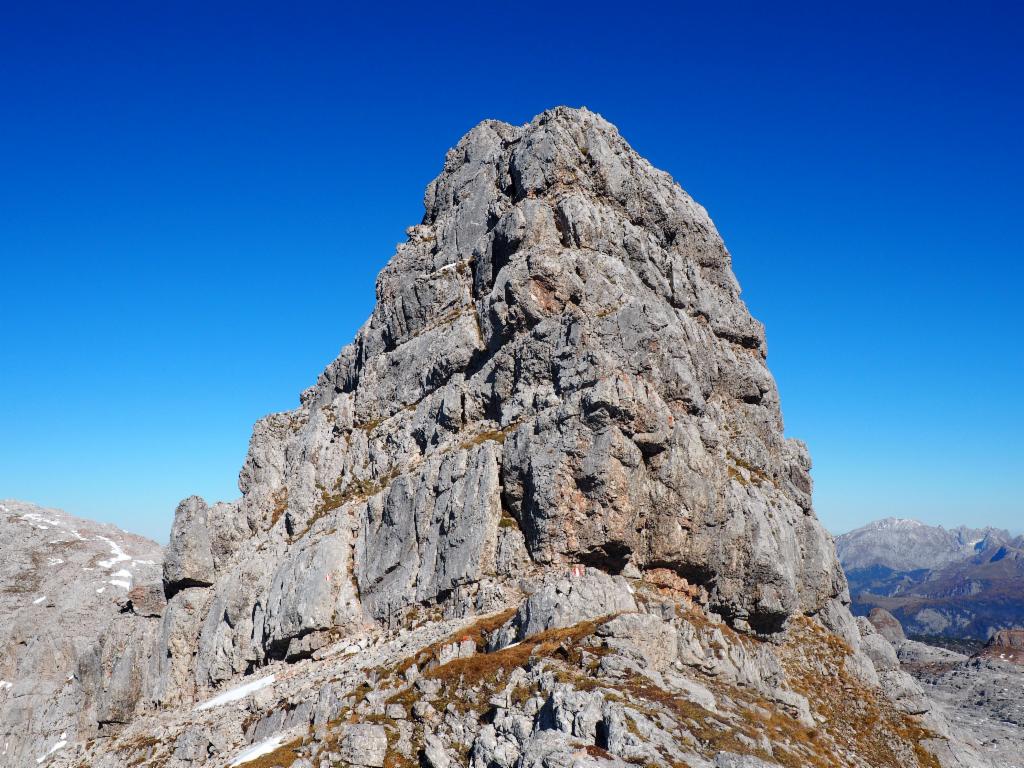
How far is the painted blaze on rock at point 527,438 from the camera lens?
56.6m

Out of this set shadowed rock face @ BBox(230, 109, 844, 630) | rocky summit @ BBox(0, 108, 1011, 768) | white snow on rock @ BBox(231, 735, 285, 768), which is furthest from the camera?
shadowed rock face @ BBox(230, 109, 844, 630)

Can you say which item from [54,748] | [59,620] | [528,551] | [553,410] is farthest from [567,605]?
[59,620]

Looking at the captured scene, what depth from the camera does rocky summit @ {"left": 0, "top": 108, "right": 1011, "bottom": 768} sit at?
133 feet

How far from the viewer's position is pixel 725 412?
75.7 m

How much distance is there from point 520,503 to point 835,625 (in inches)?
1417

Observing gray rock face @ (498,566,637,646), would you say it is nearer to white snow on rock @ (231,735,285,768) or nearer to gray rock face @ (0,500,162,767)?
white snow on rock @ (231,735,285,768)

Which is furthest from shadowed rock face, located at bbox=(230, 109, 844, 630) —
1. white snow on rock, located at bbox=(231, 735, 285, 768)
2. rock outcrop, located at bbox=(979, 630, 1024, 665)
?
rock outcrop, located at bbox=(979, 630, 1024, 665)

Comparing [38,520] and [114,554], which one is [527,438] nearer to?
[114,554]

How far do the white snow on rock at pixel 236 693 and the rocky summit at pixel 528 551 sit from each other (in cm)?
48

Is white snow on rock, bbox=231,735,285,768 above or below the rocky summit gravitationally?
below

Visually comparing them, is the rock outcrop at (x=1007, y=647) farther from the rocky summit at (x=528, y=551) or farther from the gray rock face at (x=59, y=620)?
the gray rock face at (x=59, y=620)

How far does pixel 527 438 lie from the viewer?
5816 cm

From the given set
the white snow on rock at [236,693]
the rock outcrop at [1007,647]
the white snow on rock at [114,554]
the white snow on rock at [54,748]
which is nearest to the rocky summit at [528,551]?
the white snow on rock at [236,693]

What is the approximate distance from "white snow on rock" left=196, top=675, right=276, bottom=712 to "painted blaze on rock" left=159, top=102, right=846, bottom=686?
Result: 3187 millimetres
